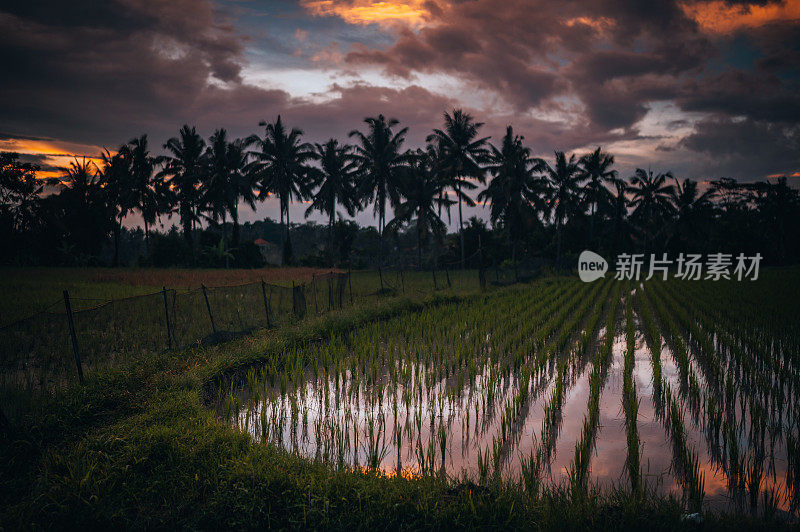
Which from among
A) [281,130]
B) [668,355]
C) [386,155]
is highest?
[281,130]

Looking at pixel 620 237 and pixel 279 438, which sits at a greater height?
pixel 620 237

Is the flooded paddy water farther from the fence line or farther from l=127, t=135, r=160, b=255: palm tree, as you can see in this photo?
l=127, t=135, r=160, b=255: palm tree

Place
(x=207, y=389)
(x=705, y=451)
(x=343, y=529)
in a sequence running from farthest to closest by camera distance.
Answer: (x=207, y=389), (x=705, y=451), (x=343, y=529)

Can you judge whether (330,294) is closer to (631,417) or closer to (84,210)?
(631,417)

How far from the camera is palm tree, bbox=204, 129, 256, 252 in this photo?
33.1m

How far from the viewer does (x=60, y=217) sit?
1225 inches

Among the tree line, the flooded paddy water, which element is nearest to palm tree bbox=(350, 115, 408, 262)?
the tree line

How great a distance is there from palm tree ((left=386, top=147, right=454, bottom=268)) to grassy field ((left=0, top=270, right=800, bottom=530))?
23713 millimetres

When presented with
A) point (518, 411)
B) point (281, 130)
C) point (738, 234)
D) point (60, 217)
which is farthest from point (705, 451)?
point (738, 234)

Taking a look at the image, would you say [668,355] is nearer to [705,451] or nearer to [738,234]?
[705,451]

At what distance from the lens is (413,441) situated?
454cm

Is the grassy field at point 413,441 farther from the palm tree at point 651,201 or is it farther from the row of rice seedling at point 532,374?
the palm tree at point 651,201

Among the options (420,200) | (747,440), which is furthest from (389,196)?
(747,440)

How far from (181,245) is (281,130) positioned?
40.3 ft
